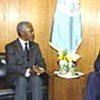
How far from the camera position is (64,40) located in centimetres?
525

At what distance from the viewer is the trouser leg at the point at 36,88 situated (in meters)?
4.12

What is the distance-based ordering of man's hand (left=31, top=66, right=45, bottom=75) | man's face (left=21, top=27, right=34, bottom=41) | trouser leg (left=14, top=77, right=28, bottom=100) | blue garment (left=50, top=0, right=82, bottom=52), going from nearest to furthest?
trouser leg (left=14, top=77, right=28, bottom=100) → man's hand (left=31, top=66, right=45, bottom=75) → man's face (left=21, top=27, right=34, bottom=41) → blue garment (left=50, top=0, right=82, bottom=52)

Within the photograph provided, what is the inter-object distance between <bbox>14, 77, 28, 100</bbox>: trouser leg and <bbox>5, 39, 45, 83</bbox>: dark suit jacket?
0.58 ft

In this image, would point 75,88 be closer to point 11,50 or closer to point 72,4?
point 11,50

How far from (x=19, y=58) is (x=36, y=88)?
56 cm

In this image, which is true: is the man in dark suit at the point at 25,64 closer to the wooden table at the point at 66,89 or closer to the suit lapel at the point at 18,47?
the suit lapel at the point at 18,47

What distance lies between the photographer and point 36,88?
413cm

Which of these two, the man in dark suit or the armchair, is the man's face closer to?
the man in dark suit

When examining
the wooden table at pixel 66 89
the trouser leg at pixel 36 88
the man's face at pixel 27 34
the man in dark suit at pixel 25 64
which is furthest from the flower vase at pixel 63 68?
the man's face at pixel 27 34

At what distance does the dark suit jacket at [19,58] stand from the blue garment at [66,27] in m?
0.74

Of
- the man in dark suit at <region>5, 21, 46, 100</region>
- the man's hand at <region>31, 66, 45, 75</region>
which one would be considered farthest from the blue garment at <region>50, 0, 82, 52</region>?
the man's hand at <region>31, 66, 45, 75</region>

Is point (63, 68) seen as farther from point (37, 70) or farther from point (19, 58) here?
point (19, 58)

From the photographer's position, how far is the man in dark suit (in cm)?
412

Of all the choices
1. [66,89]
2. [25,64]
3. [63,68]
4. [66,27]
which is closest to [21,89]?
[25,64]
